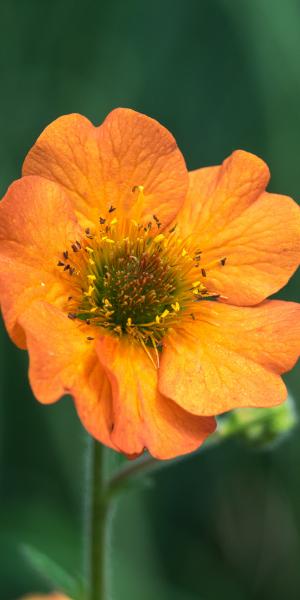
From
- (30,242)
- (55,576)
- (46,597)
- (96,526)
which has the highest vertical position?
(30,242)

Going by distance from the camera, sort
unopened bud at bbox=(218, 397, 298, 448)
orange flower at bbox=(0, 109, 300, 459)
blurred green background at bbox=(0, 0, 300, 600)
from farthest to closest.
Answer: blurred green background at bbox=(0, 0, 300, 600)
unopened bud at bbox=(218, 397, 298, 448)
orange flower at bbox=(0, 109, 300, 459)

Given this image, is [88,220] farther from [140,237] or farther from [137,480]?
[137,480]

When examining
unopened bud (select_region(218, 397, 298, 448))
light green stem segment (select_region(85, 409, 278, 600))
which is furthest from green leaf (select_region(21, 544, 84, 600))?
unopened bud (select_region(218, 397, 298, 448))

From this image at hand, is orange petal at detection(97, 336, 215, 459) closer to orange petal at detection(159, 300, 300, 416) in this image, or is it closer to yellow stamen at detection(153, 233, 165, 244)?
orange petal at detection(159, 300, 300, 416)

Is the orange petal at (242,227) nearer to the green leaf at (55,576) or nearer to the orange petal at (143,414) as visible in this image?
the orange petal at (143,414)

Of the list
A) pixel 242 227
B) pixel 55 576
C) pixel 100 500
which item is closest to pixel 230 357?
pixel 242 227

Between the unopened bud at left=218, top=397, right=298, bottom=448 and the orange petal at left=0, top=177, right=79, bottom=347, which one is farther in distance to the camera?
the unopened bud at left=218, top=397, right=298, bottom=448

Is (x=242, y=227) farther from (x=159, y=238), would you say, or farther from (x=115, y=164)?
(x=115, y=164)
